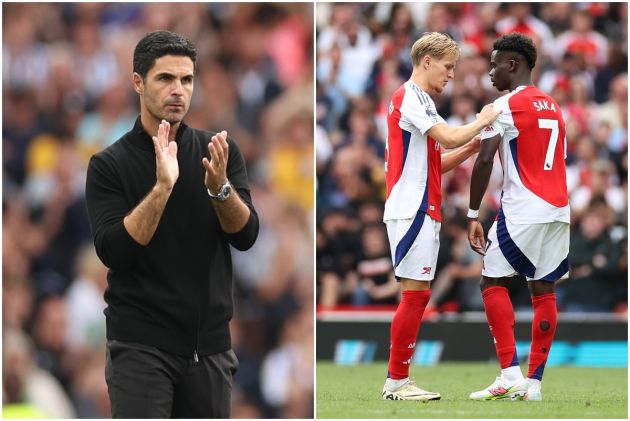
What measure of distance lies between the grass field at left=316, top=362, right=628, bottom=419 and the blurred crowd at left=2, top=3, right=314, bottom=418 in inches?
50.2

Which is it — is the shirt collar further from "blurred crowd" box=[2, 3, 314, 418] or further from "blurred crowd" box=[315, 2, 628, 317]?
"blurred crowd" box=[315, 2, 628, 317]

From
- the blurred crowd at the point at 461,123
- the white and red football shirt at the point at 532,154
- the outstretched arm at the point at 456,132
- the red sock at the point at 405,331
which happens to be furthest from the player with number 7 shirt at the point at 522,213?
the blurred crowd at the point at 461,123

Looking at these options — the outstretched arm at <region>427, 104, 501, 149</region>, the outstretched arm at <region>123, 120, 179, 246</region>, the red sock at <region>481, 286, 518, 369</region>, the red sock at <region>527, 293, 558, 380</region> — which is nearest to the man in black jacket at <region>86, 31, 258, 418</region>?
the outstretched arm at <region>123, 120, 179, 246</region>

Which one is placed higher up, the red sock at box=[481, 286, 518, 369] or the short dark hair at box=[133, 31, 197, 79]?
the short dark hair at box=[133, 31, 197, 79]

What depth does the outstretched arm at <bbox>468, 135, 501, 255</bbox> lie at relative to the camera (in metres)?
6.92

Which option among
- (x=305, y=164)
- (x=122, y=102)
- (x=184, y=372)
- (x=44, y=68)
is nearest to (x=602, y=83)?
(x=305, y=164)

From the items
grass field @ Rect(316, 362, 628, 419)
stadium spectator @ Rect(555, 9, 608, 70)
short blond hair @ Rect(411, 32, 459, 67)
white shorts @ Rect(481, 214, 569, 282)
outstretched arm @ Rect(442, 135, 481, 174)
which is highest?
stadium spectator @ Rect(555, 9, 608, 70)

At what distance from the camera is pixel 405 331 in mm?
A: 6844

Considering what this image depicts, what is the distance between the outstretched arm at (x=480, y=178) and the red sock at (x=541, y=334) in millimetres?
524

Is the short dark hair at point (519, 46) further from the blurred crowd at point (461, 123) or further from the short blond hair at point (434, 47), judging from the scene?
the blurred crowd at point (461, 123)

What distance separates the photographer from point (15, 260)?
42.8ft

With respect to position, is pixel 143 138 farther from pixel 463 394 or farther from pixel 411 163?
pixel 463 394

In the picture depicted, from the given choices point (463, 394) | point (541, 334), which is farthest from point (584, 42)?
point (541, 334)

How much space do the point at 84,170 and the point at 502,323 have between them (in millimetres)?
7418
